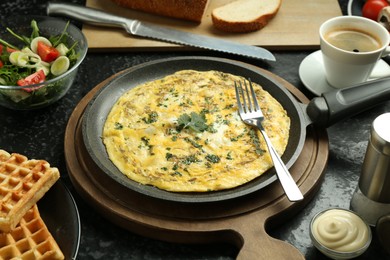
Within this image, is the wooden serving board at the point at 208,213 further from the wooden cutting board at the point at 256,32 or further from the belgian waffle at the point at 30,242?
the wooden cutting board at the point at 256,32

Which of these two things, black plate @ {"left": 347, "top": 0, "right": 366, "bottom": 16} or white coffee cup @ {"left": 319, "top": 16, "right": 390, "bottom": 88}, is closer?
white coffee cup @ {"left": 319, "top": 16, "right": 390, "bottom": 88}

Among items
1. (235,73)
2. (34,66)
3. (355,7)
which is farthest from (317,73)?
(34,66)

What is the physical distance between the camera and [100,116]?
2312 millimetres

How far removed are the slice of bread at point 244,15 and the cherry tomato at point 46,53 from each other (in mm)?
834

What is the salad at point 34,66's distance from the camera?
2.37 m

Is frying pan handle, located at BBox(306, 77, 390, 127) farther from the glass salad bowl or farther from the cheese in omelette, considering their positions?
the glass salad bowl

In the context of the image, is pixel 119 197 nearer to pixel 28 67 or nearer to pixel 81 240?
pixel 81 240

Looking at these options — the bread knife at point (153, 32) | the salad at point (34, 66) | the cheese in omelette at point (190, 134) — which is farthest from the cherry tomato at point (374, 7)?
the salad at point (34, 66)

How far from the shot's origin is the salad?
2.37m

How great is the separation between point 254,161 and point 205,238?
1.12 feet

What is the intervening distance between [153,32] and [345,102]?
1.07 meters

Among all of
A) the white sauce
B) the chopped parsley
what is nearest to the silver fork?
the white sauce

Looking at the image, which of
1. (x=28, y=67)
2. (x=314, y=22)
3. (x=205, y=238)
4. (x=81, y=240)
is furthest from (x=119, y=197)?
(x=314, y=22)

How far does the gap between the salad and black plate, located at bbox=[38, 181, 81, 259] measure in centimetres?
51
